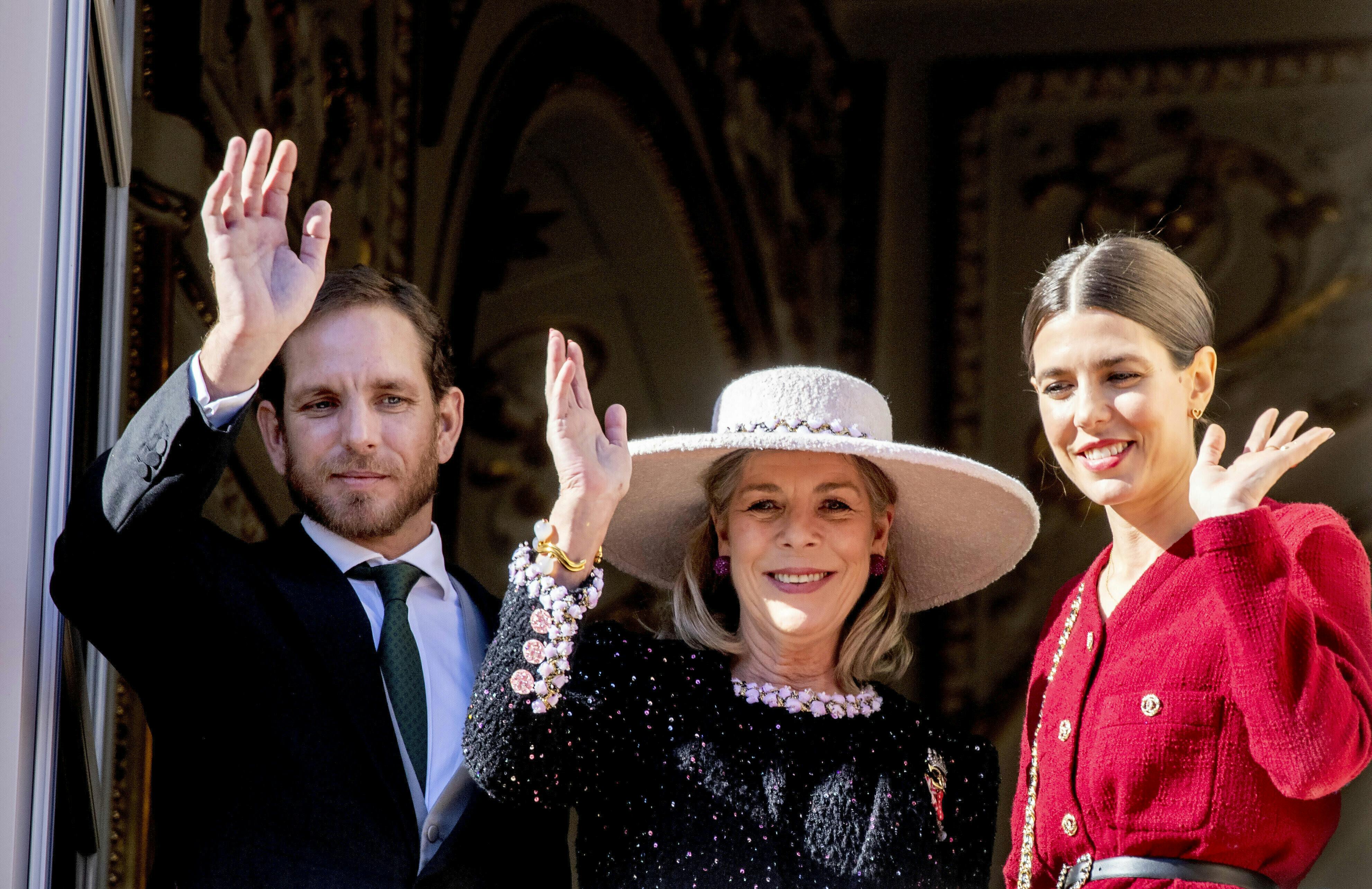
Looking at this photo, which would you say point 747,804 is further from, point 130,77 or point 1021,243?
point 1021,243

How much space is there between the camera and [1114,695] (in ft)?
7.59

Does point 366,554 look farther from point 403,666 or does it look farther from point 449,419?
point 449,419

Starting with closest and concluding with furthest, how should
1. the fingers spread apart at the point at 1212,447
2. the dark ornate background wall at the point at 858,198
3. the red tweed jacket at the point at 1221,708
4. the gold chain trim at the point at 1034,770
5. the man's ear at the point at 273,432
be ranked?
1. the red tweed jacket at the point at 1221,708
2. the fingers spread apart at the point at 1212,447
3. the gold chain trim at the point at 1034,770
4. the man's ear at the point at 273,432
5. the dark ornate background wall at the point at 858,198

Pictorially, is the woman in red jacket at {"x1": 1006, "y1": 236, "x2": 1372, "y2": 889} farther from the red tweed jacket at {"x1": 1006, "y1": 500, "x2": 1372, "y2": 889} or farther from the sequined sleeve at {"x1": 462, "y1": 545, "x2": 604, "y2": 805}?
the sequined sleeve at {"x1": 462, "y1": 545, "x2": 604, "y2": 805}

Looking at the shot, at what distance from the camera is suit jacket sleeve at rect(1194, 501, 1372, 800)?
81.3 inches

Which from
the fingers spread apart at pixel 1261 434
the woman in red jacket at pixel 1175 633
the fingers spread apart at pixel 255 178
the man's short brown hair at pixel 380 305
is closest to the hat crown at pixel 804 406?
the woman in red jacket at pixel 1175 633

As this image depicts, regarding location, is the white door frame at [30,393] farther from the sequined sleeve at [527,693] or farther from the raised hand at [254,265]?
the sequined sleeve at [527,693]

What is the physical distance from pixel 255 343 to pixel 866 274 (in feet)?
9.22

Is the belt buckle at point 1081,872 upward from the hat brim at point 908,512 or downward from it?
downward

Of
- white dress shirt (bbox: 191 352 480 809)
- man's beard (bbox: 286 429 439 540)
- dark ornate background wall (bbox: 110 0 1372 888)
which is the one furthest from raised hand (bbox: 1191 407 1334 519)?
dark ornate background wall (bbox: 110 0 1372 888)

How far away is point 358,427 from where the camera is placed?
8.19ft

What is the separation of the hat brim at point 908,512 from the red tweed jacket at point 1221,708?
0.33 m

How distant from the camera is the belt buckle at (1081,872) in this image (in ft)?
7.48

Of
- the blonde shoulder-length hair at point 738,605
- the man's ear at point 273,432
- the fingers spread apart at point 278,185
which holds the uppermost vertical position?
the fingers spread apart at point 278,185
